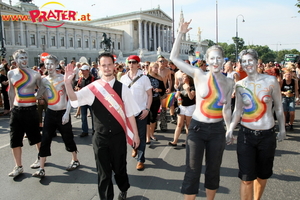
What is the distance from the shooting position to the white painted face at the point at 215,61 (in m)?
3.19

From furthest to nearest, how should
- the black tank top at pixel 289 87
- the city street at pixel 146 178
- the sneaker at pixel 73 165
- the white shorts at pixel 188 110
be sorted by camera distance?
1. the black tank top at pixel 289 87
2. the white shorts at pixel 188 110
3. the sneaker at pixel 73 165
4. the city street at pixel 146 178

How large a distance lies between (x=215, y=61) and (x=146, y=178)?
2.39m

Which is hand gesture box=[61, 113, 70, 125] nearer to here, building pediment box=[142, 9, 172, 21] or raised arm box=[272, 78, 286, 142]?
raised arm box=[272, 78, 286, 142]

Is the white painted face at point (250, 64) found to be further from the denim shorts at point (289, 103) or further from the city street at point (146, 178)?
the denim shorts at point (289, 103)

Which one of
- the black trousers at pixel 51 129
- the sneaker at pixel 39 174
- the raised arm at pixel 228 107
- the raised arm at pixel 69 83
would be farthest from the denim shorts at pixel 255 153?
the sneaker at pixel 39 174

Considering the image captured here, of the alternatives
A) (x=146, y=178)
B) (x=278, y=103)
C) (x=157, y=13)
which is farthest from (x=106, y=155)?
(x=157, y=13)

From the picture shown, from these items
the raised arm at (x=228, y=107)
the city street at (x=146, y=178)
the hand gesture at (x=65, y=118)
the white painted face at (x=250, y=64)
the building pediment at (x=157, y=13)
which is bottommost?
the city street at (x=146, y=178)

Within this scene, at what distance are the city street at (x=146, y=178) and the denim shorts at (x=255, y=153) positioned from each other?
2.54 feet

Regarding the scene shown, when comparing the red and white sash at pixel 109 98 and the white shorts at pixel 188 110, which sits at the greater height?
the red and white sash at pixel 109 98

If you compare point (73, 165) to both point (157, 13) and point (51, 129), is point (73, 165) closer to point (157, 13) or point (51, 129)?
point (51, 129)

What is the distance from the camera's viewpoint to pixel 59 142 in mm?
6977

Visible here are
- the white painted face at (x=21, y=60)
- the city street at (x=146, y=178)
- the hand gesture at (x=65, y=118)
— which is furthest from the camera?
the white painted face at (x=21, y=60)

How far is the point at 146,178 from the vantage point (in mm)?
4531

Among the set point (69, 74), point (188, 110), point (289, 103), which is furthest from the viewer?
point (289, 103)
